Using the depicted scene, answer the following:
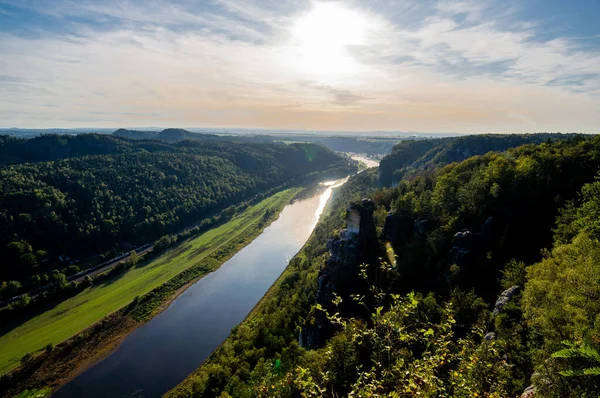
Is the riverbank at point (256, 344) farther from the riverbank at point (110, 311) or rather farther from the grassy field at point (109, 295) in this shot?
the grassy field at point (109, 295)

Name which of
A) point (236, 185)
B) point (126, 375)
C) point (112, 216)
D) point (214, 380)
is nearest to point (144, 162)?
point (236, 185)

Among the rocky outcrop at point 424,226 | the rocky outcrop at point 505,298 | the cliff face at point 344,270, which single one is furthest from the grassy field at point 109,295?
the rocky outcrop at point 505,298

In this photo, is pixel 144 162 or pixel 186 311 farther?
pixel 144 162

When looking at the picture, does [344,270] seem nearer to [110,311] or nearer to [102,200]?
[110,311]

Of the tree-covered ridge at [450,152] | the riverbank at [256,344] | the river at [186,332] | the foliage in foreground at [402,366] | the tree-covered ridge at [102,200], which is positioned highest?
the tree-covered ridge at [450,152]

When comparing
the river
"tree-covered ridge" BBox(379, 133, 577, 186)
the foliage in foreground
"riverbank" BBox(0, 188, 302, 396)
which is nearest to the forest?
the foliage in foreground

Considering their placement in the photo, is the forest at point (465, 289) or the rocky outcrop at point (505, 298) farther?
the rocky outcrop at point (505, 298)

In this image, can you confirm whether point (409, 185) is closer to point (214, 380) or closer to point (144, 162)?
point (214, 380)
